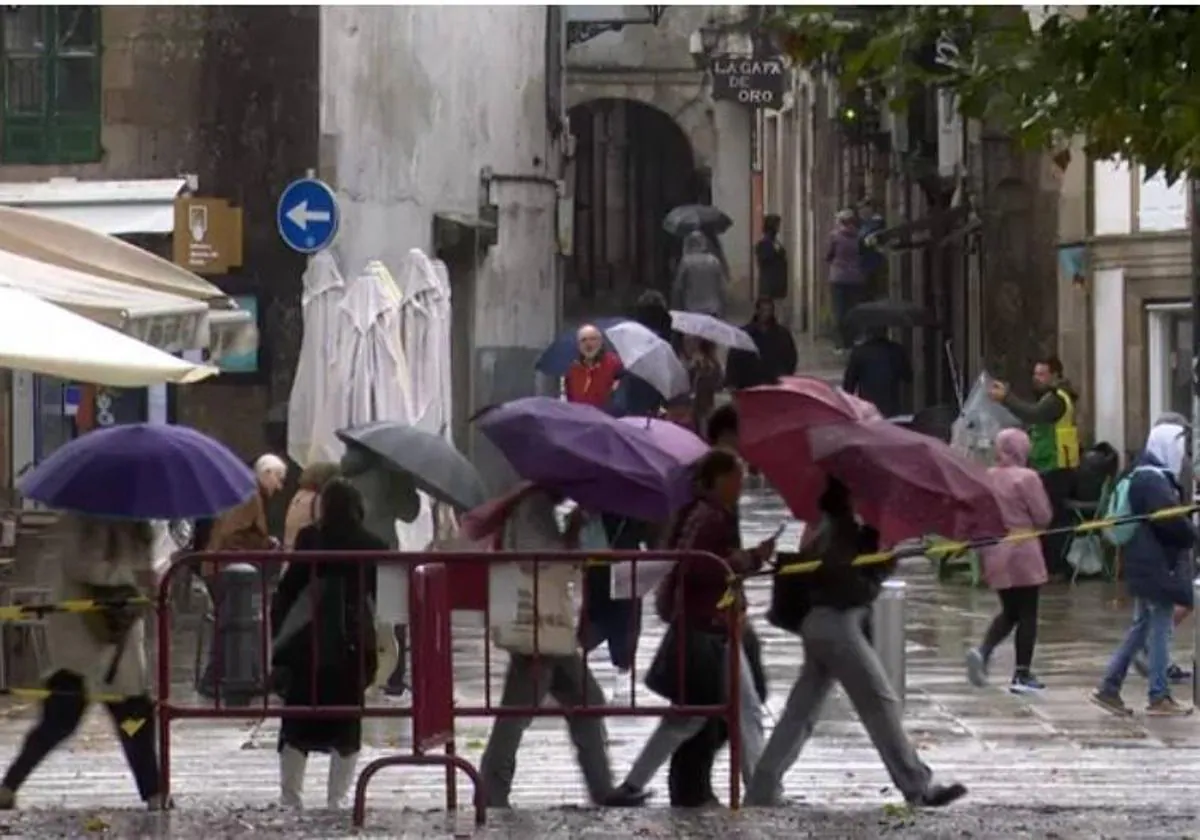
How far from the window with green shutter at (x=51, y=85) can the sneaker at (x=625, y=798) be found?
13.6 metres

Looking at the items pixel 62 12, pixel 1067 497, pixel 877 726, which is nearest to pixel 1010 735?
pixel 877 726

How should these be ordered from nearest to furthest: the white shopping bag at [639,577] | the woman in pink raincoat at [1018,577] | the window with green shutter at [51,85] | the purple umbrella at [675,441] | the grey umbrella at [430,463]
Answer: the white shopping bag at [639,577] → the purple umbrella at [675,441] → the grey umbrella at [430,463] → the woman in pink raincoat at [1018,577] → the window with green shutter at [51,85]

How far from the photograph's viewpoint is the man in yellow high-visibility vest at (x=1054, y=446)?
26.6 meters

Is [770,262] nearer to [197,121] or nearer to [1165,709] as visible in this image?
[197,121]

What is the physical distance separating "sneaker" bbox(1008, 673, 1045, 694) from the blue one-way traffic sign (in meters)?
7.34

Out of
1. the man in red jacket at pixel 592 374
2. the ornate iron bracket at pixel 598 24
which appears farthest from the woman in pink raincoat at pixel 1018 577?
the ornate iron bracket at pixel 598 24

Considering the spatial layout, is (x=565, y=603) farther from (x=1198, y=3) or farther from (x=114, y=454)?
(x=1198, y=3)

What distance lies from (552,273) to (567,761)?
2042 cm

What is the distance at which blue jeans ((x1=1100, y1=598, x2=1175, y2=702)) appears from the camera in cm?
1777

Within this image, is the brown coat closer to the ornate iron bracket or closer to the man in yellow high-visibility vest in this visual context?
the man in yellow high-visibility vest

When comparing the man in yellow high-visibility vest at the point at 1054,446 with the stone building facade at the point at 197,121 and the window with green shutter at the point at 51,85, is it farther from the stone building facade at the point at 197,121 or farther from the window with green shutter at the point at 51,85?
the window with green shutter at the point at 51,85

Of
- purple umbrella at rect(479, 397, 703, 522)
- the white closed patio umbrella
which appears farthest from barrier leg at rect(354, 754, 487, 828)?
the white closed patio umbrella

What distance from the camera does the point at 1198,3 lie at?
1069 centimetres

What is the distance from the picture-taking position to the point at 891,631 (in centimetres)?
1681
